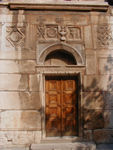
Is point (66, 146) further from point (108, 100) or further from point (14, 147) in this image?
point (108, 100)

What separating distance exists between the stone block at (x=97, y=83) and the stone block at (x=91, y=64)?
176mm

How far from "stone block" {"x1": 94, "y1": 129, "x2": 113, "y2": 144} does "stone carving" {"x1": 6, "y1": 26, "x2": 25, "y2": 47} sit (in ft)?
13.6

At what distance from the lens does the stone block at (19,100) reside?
568 cm

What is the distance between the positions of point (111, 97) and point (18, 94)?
10.6ft

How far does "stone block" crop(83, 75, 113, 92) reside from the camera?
5875mm

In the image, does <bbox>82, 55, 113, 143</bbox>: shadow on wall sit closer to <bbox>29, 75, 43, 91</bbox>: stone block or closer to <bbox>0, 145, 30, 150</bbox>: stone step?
<bbox>29, 75, 43, 91</bbox>: stone block

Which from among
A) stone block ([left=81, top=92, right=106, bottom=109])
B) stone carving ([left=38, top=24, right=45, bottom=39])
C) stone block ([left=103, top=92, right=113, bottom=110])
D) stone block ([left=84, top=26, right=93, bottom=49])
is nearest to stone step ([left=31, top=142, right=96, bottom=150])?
stone block ([left=81, top=92, right=106, bottom=109])

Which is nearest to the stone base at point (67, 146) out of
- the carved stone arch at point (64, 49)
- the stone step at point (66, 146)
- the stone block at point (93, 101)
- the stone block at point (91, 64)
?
the stone step at point (66, 146)

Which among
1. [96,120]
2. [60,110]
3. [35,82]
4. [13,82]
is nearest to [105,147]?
[96,120]

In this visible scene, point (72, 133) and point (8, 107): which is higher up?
point (8, 107)

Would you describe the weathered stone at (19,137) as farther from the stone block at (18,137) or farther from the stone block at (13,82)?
the stone block at (13,82)

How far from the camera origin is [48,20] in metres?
6.15

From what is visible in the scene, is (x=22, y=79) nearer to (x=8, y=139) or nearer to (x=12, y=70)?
(x=12, y=70)

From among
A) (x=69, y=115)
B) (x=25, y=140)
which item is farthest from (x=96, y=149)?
(x=25, y=140)
